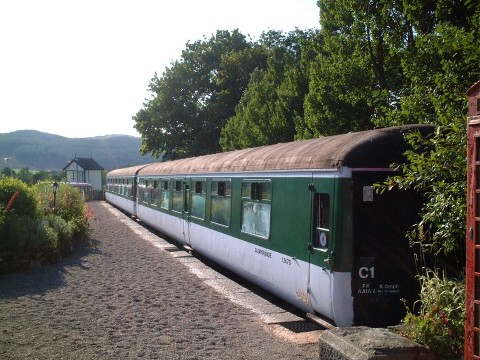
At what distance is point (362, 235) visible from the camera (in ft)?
22.2

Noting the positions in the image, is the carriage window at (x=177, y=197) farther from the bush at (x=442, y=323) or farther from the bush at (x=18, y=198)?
the bush at (x=442, y=323)

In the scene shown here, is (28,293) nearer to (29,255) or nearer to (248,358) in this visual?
(29,255)

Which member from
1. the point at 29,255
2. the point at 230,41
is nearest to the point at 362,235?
the point at 29,255

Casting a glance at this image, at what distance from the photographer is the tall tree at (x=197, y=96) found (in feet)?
143

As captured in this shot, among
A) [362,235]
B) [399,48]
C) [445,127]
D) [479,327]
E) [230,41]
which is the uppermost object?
[230,41]

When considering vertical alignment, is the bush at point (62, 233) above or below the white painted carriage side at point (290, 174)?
below

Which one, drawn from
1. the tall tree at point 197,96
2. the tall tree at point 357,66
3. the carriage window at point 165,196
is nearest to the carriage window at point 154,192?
the carriage window at point 165,196

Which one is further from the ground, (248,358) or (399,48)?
(399,48)

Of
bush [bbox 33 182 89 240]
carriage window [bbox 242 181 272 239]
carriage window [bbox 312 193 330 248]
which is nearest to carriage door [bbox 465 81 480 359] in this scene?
carriage window [bbox 312 193 330 248]

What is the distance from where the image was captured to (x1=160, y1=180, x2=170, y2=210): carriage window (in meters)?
18.2

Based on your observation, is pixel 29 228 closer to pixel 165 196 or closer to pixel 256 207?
pixel 256 207

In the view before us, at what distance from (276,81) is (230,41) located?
20211mm

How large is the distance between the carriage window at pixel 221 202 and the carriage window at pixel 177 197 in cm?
365

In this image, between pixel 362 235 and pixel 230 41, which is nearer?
pixel 362 235
